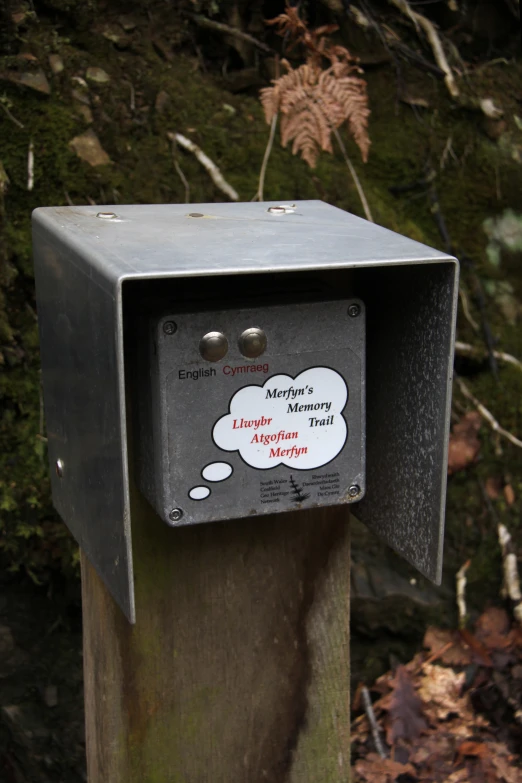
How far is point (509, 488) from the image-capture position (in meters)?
3.09

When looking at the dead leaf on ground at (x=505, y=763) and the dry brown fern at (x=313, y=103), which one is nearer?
the dead leaf on ground at (x=505, y=763)

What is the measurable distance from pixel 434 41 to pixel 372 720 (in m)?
2.34

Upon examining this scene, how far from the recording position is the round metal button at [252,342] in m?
1.29

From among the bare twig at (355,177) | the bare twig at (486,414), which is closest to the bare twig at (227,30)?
the bare twig at (355,177)

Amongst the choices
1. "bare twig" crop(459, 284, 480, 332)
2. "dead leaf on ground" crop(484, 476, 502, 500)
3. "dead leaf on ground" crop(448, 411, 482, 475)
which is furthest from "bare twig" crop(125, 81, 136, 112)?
"dead leaf on ground" crop(484, 476, 502, 500)

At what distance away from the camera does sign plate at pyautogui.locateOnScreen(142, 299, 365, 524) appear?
1.28 m

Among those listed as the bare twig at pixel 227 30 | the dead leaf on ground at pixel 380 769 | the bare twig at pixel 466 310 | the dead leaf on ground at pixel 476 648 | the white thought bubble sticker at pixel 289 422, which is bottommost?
the dead leaf on ground at pixel 380 769

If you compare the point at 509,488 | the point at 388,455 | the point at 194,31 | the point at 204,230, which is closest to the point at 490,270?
the point at 509,488

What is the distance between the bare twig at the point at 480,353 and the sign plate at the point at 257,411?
174cm

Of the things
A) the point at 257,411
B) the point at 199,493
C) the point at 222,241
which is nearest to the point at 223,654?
the point at 199,493

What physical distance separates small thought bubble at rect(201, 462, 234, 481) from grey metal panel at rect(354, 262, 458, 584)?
342 mm

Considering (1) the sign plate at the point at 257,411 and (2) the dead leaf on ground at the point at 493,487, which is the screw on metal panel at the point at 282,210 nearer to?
(1) the sign plate at the point at 257,411

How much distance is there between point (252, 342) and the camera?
129 centimetres

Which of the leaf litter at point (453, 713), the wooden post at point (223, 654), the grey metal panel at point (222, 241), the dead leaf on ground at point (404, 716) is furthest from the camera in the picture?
the dead leaf on ground at point (404, 716)
